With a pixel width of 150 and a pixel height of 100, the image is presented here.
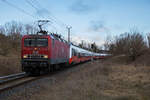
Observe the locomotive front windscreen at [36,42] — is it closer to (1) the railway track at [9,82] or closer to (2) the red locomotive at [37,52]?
(2) the red locomotive at [37,52]

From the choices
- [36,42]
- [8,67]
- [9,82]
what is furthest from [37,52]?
[8,67]

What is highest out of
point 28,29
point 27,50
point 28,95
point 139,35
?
point 28,29

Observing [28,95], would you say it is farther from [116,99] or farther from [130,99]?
[130,99]

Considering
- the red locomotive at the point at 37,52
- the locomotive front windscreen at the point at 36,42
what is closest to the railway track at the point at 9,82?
the red locomotive at the point at 37,52

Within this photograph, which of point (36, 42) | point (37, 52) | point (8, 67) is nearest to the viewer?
point (37, 52)

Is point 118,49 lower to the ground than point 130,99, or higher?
higher

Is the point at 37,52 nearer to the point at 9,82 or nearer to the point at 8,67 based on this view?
the point at 9,82

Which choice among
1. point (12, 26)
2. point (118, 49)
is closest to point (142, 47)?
point (118, 49)

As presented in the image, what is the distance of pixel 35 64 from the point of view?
14141 mm

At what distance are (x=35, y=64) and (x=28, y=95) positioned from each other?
20.6 ft

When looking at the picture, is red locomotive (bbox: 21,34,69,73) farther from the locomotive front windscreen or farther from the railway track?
the railway track

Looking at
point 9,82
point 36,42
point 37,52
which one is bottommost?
point 9,82

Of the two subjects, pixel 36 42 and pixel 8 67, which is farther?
pixel 8 67

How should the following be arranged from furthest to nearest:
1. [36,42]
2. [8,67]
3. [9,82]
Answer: [8,67], [36,42], [9,82]
